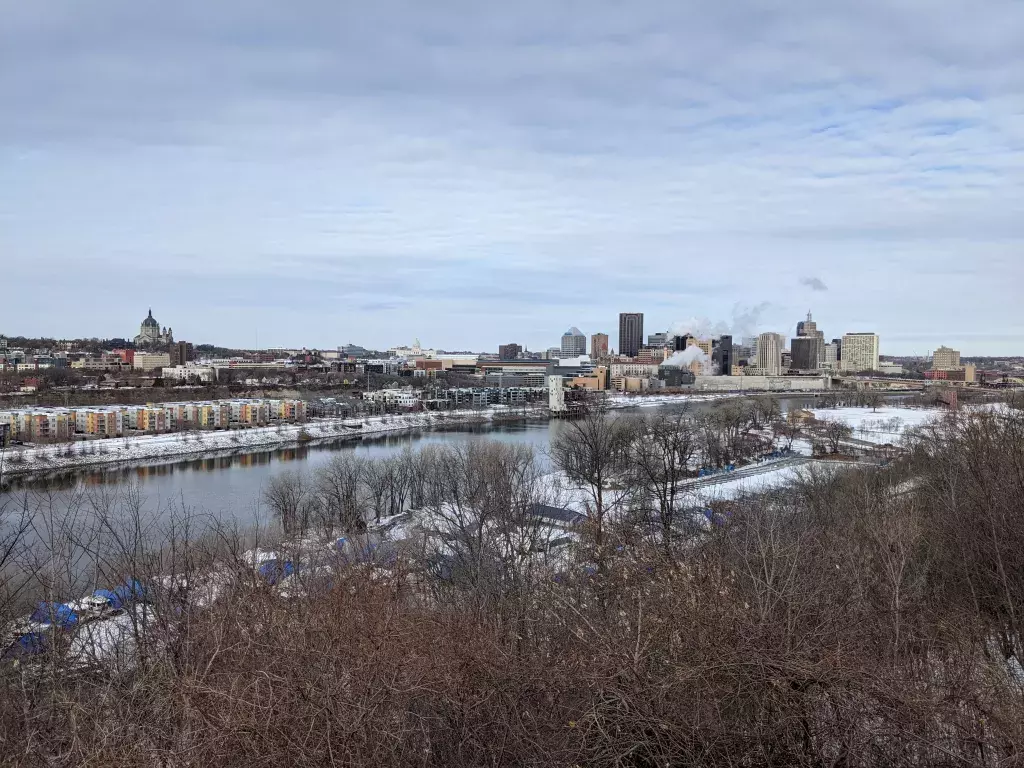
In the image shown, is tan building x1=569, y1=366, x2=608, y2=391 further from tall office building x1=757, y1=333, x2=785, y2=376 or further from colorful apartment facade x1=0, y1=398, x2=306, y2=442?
colorful apartment facade x1=0, y1=398, x2=306, y2=442

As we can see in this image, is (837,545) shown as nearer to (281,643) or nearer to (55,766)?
(281,643)

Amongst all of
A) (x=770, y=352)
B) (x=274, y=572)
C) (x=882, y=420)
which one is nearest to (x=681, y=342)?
(x=770, y=352)

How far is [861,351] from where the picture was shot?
51.6 metres

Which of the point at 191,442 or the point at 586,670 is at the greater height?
the point at 586,670

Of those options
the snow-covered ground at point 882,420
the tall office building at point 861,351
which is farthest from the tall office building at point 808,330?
the snow-covered ground at point 882,420

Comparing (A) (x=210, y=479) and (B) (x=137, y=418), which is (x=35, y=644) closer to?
(A) (x=210, y=479)

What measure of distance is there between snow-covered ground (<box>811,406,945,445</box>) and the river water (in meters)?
5.70

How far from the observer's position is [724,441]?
35.3 ft

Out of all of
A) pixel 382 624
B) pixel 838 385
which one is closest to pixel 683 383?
pixel 838 385

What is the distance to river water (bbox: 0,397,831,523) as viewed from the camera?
22.9 ft

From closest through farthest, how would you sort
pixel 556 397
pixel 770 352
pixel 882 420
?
pixel 882 420, pixel 556 397, pixel 770 352

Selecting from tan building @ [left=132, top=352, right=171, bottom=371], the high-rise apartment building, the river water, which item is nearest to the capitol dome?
tan building @ [left=132, top=352, right=171, bottom=371]

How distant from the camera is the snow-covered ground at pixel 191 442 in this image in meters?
10.2

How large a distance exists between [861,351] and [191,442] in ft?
164
